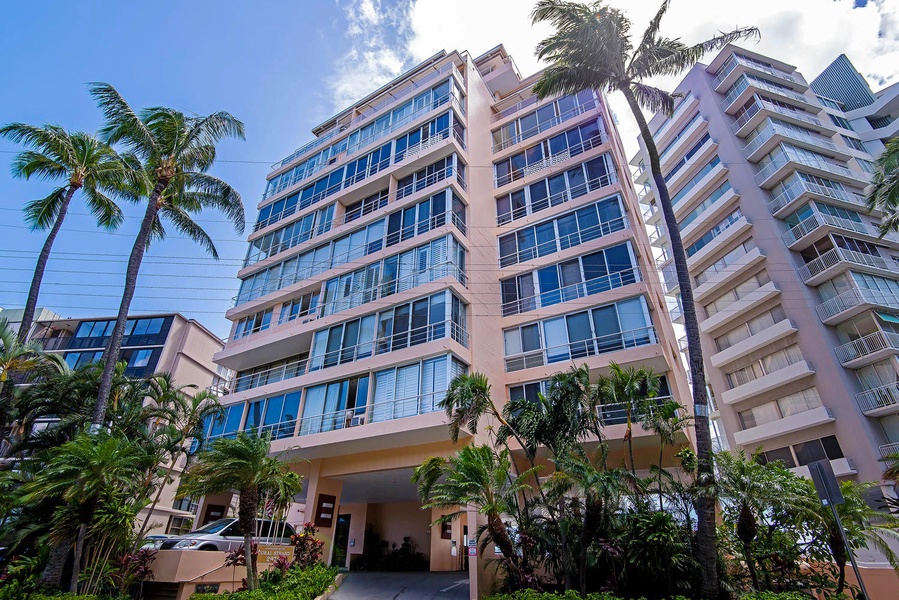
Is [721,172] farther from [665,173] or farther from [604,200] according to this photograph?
[604,200]

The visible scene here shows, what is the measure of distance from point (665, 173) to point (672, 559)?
33520 millimetres

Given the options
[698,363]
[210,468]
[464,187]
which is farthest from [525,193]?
[210,468]

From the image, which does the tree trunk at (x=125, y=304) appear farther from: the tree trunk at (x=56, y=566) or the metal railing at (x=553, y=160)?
the metal railing at (x=553, y=160)

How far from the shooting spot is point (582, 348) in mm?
18406

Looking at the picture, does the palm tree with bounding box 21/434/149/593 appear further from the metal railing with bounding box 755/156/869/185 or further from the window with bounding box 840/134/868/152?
the window with bounding box 840/134/868/152

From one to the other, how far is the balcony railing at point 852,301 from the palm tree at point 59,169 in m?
33.8

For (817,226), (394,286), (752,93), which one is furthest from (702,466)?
(752,93)

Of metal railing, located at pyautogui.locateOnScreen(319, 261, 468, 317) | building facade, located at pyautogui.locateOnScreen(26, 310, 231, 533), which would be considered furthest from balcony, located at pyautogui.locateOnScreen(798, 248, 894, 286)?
building facade, located at pyautogui.locateOnScreen(26, 310, 231, 533)

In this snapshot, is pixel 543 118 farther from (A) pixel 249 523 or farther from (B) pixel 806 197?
(A) pixel 249 523

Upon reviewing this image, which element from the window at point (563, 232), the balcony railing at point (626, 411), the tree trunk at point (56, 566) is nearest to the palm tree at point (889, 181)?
the window at point (563, 232)

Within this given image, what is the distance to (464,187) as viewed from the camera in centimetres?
2223

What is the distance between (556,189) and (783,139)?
17.7 m

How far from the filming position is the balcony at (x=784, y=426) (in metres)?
21.9

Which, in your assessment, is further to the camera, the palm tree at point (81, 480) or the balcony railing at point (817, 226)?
the balcony railing at point (817, 226)
